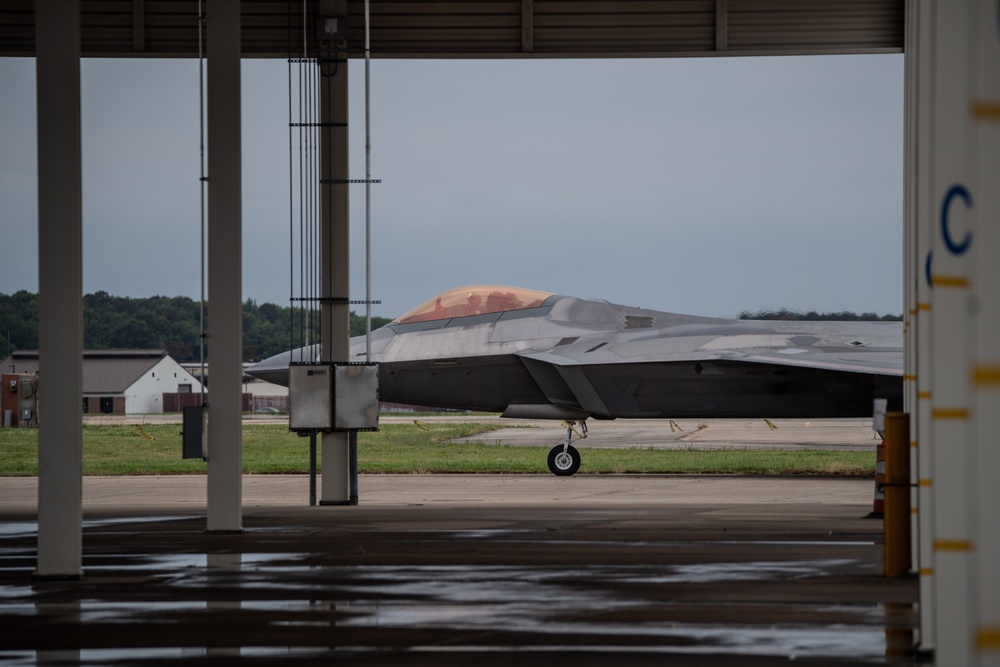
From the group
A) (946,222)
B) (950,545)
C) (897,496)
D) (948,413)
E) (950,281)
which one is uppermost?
(946,222)

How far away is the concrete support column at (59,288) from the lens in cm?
861

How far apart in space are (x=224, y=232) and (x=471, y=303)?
1083 centimetres

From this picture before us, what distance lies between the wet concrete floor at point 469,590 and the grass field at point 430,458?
964cm

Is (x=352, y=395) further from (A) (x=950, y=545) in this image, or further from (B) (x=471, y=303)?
(A) (x=950, y=545)

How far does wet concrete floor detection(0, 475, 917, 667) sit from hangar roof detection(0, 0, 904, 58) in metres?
6.35

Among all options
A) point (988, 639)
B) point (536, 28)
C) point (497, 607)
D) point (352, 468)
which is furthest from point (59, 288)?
point (536, 28)

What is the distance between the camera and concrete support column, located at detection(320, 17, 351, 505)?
15.7m

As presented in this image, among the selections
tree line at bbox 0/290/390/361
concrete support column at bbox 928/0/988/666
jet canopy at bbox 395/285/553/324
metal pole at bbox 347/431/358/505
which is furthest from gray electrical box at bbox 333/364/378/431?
tree line at bbox 0/290/390/361

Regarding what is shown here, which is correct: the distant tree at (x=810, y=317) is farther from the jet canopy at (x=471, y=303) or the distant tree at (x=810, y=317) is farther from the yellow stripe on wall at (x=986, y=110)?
the yellow stripe on wall at (x=986, y=110)

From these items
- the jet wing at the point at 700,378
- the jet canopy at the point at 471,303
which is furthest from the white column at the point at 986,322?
the jet canopy at the point at 471,303

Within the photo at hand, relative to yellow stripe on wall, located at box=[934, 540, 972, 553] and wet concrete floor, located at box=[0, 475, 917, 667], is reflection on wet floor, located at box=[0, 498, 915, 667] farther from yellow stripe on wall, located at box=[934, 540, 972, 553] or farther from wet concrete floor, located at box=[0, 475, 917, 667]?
yellow stripe on wall, located at box=[934, 540, 972, 553]

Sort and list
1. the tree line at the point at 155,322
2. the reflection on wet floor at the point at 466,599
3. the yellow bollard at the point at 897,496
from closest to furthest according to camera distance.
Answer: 1. the reflection on wet floor at the point at 466,599
2. the yellow bollard at the point at 897,496
3. the tree line at the point at 155,322

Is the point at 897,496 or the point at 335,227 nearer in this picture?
the point at 897,496

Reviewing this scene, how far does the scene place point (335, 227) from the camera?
15727mm
